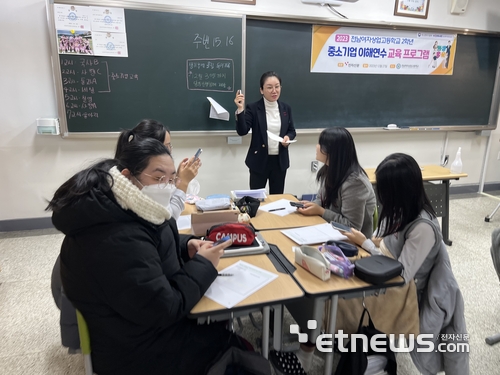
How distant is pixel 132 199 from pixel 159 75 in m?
2.42

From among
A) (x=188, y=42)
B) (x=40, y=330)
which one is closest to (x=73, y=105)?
(x=188, y=42)

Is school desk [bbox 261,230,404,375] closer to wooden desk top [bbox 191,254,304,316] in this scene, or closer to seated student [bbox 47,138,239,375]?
wooden desk top [bbox 191,254,304,316]

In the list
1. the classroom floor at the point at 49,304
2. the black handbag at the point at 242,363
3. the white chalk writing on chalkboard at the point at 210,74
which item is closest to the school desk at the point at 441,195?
the classroom floor at the point at 49,304

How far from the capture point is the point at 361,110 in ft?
12.5

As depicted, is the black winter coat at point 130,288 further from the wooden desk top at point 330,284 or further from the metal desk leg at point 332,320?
the metal desk leg at point 332,320

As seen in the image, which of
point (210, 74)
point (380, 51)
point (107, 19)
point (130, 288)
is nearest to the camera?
point (130, 288)

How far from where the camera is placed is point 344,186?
1.97 m

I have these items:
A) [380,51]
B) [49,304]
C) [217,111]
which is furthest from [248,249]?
[380,51]

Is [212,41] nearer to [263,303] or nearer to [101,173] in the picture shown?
[101,173]

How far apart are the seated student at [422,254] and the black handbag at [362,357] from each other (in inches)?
4.3

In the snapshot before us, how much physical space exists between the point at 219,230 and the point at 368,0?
10.7 feet

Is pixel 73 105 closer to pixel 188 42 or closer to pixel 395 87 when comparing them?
pixel 188 42

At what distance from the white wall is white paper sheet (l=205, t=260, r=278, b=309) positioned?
7.51 feet

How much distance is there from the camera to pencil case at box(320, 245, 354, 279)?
4.29ft
